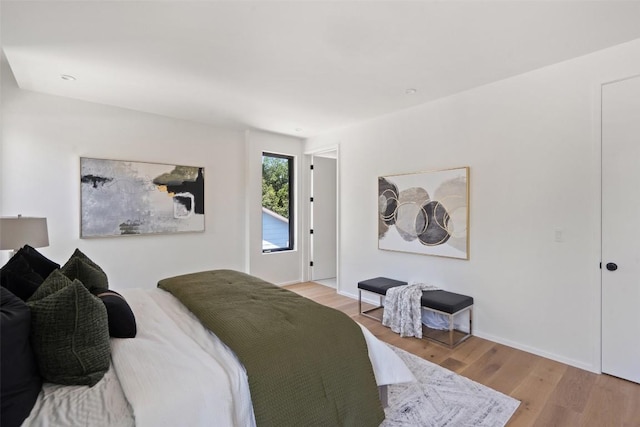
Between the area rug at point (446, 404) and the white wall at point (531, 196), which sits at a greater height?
the white wall at point (531, 196)

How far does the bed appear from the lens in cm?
111

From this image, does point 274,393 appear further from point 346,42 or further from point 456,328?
point 456,328

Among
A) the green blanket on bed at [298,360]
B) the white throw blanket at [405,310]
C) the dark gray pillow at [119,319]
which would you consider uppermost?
the dark gray pillow at [119,319]

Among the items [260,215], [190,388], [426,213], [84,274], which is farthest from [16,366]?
[260,215]

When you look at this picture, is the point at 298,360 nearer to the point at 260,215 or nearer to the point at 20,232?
the point at 20,232

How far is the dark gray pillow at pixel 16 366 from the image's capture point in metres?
0.97

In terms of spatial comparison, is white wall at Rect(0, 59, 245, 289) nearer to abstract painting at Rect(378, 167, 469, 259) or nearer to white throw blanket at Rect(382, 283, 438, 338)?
abstract painting at Rect(378, 167, 469, 259)

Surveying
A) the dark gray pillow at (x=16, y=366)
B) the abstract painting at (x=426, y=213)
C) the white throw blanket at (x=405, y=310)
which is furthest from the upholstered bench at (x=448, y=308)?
the dark gray pillow at (x=16, y=366)

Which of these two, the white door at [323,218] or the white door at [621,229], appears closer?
the white door at [621,229]

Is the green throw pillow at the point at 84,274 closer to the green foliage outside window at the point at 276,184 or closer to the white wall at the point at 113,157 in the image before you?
the white wall at the point at 113,157

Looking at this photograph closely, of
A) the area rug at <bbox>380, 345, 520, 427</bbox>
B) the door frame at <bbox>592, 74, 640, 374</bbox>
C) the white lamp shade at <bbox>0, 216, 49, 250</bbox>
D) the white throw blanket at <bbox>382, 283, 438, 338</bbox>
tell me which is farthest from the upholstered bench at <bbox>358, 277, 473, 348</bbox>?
the white lamp shade at <bbox>0, 216, 49, 250</bbox>

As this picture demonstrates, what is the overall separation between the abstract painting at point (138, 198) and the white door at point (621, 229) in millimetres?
4481

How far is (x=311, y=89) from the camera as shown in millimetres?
3223

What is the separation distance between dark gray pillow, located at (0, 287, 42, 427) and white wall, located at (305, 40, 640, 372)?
3391 millimetres
